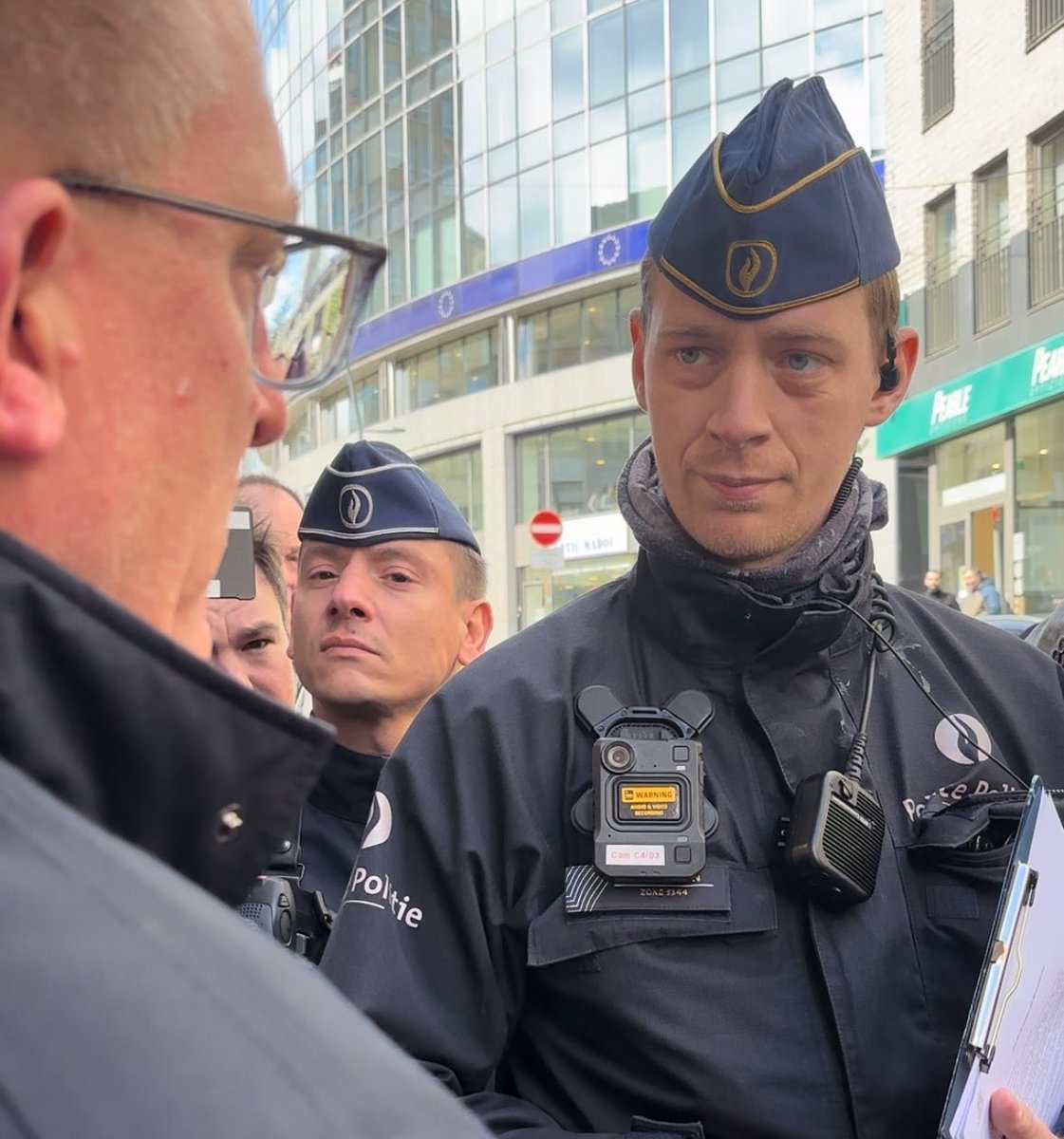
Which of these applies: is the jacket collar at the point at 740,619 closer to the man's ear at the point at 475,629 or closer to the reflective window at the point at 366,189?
the man's ear at the point at 475,629

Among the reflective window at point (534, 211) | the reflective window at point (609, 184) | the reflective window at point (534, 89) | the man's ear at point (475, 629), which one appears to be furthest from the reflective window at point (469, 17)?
the man's ear at point (475, 629)

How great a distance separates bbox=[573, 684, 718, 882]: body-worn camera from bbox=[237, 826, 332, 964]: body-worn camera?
686mm

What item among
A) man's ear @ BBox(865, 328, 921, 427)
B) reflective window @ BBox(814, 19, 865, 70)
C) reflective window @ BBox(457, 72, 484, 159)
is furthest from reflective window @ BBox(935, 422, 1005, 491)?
man's ear @ BBox(865, 328, 921, 427)

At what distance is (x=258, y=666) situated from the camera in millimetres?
3260

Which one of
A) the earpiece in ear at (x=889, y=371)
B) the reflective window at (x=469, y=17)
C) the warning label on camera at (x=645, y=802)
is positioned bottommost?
the warning label on camera at (x=645, y=802)

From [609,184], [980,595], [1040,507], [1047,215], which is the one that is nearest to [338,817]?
[980,595]

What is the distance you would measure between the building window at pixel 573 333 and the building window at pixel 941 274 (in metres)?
6.26

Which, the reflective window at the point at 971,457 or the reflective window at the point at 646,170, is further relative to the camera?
the reflective window at the point at 646,170

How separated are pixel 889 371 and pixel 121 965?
1578 mm

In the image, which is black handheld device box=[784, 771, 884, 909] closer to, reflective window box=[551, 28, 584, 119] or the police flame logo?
the police flame logo

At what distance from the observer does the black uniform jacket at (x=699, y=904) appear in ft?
4.92

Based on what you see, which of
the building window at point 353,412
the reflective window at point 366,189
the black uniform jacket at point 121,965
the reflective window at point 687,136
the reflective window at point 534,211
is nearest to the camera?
the black uniform jacket at point 121,965

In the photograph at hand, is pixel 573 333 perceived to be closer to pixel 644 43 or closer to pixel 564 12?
pixel 644 43

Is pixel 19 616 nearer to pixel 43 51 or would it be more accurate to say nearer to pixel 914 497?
pixel 43 51
